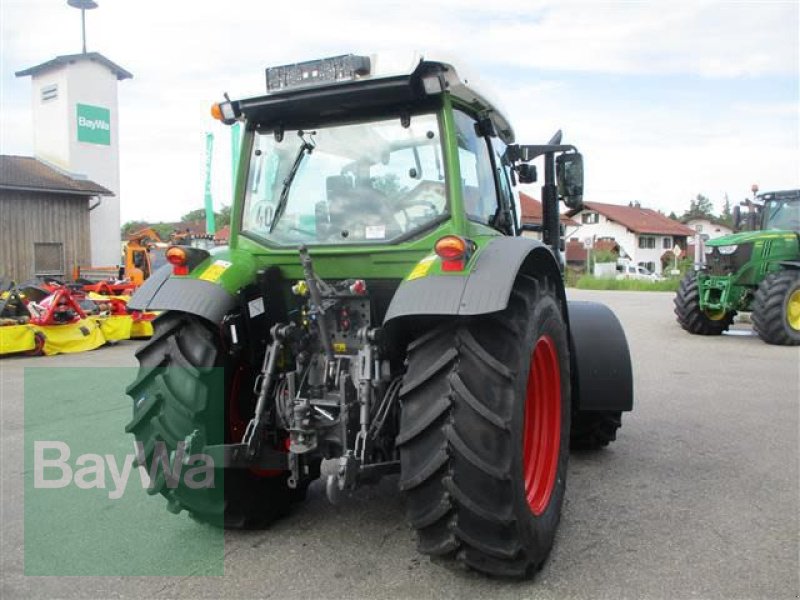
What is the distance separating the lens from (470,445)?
2867 millimetres

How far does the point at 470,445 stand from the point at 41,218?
75.2 ft

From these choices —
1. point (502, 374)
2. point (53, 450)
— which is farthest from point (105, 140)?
point (502, 374)

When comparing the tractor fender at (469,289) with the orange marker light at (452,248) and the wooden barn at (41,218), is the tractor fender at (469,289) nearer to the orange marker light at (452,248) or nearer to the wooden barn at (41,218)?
the orange marker light at (452,248)

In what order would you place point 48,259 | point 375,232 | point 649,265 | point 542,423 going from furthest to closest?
point 649,265
point 48,259
point 542,423
point 375,232

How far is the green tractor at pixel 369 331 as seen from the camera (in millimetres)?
2916

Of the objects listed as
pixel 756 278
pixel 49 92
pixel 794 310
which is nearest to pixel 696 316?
pixel 756 278

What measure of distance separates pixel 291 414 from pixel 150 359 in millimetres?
773

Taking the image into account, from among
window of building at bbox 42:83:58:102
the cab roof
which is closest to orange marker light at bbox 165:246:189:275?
the cab roof

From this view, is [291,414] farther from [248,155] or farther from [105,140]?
[105,140]

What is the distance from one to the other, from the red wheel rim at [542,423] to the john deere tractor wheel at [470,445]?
0.51 m

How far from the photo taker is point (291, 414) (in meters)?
3.47

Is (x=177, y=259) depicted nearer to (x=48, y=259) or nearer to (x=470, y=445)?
(x=470, y=445)

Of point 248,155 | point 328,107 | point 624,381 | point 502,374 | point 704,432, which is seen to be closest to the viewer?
point 502,374

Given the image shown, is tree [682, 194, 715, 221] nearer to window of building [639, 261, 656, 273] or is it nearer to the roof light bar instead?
window of building [639, 261, 656, 273]
